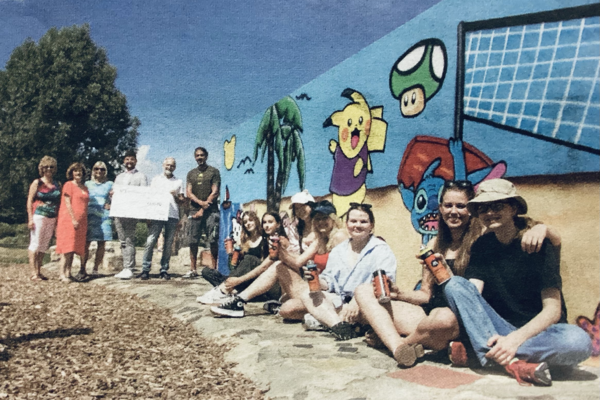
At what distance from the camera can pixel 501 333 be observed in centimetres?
278

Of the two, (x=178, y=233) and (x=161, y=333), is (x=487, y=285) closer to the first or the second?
(x=161, y=333)

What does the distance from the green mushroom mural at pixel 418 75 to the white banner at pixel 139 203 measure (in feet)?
13.6

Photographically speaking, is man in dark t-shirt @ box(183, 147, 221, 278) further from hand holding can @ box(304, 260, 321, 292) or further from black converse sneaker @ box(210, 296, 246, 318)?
hand holding can @ box(304, 260, 321, 292)

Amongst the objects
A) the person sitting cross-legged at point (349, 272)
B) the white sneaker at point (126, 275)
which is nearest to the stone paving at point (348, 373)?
the person sitting cross-legged at point (349, 272)

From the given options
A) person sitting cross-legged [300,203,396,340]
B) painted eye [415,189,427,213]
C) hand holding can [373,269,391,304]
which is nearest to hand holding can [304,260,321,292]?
person sitting cross-legged [300,203,396,340]

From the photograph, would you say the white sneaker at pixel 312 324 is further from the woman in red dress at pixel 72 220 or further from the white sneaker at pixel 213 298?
the woman in red dress at pixel 72 220

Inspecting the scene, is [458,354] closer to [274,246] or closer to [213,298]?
[274,246]

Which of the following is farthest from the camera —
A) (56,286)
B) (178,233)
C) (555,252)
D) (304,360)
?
(178,233)

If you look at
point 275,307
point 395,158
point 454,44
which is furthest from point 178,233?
point 454,44

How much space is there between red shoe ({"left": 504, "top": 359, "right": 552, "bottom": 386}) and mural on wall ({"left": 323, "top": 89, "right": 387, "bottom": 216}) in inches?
93.1

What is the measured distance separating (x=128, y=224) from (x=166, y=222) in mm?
565

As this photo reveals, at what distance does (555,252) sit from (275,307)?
2.89 metres

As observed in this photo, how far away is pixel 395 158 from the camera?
439cm

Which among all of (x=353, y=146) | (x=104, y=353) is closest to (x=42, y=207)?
(x=104, y=353)
